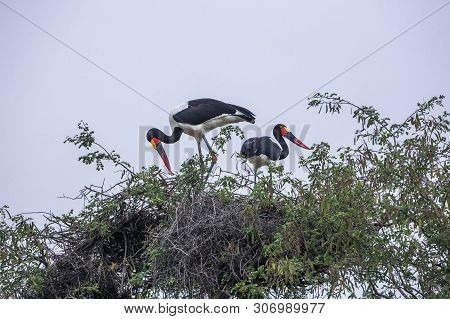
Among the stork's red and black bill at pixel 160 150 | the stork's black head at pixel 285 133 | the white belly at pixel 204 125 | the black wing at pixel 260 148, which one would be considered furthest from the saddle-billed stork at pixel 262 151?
the stork's red and black bill at pixel 160 150

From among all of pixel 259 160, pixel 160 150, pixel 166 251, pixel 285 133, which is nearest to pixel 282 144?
pixel 285 133

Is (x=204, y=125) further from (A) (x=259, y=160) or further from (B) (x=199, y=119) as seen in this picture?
(A) (x=259, y=160)

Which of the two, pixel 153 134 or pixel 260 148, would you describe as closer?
pixel 260 148

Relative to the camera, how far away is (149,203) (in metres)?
10.2

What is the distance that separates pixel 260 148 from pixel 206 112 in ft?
2.13

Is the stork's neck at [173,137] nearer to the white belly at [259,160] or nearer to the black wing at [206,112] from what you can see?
the black wing at [206,112]

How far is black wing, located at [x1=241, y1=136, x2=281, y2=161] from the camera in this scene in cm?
1241

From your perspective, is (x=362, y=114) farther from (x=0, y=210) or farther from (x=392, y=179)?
(x=0, y=210)

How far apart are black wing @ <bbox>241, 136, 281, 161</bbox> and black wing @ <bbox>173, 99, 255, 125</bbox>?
36 centimetres

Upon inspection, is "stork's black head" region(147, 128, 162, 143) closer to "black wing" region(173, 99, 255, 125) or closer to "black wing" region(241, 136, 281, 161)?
"black wing" region(173, 99, 255, 125)

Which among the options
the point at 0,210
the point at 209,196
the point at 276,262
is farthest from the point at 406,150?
the point at 0,210

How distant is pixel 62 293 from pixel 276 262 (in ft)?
6.91

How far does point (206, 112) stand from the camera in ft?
40.5

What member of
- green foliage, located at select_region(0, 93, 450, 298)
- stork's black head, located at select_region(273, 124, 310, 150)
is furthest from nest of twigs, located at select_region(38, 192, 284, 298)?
stork's black head, located at select_region(273, 124, 310, 150)
